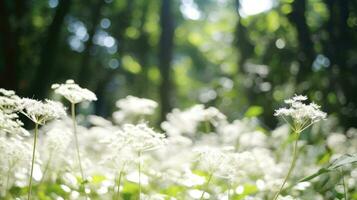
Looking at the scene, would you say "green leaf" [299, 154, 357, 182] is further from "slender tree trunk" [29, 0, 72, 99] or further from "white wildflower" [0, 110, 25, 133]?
"slender tree trunk" [29, 0, 72, 99]

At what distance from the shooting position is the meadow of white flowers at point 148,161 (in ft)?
7.72

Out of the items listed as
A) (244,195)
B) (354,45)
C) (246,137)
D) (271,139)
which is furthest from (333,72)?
(244,195)

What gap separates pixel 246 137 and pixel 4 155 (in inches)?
104

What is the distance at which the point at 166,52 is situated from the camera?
995 centimetres

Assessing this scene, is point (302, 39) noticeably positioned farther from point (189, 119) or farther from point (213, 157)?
point (213, 157)

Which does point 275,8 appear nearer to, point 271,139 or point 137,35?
point 271,139

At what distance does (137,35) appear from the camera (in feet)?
53.4

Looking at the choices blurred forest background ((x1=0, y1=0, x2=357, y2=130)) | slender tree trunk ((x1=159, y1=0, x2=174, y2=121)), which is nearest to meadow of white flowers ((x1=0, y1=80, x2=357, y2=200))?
blurred forest background ((x1=0, y1=0, x2=357, y2=130))

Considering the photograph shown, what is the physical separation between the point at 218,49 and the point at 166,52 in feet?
24.7

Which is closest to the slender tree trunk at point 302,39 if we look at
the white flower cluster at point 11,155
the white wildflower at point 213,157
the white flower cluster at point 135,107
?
the white flower cluster at point 135,107

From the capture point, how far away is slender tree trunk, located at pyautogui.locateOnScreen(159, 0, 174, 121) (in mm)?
8750

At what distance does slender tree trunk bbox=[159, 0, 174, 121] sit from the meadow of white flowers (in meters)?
3.50

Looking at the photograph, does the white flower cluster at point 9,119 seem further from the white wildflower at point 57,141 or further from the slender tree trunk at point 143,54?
the slender tree trunk at point 143,54

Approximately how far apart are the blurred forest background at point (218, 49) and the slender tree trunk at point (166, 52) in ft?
0.07
